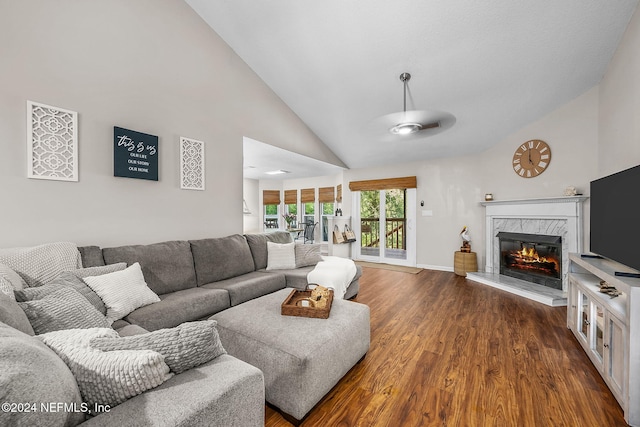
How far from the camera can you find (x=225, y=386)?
0.91m

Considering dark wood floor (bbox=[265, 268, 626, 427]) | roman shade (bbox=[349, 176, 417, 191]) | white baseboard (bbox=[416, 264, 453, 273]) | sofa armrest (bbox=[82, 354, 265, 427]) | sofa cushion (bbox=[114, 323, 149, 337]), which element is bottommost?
dark wood floor (bbox=[265, 268, 626, 427])

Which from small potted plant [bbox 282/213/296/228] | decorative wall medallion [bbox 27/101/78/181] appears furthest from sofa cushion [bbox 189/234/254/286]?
small potted plant [bbox 282/213/296/228]

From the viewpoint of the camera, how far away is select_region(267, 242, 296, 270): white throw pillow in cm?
339

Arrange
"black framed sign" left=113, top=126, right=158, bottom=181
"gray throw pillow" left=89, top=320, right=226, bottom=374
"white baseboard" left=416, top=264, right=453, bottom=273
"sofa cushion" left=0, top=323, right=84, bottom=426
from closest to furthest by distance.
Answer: "sofa cushion" left=0, top=323, right=84, bottom=426, "gray throw pillow" left=89, top=320, right=226, bottom=374, "black framed sign" left=113, top=126, right=158, bottom=181, "white baseboard" left=416, top=264, right=453, bottom=273

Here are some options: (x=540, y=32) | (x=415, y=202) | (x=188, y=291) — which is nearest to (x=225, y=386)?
(x=188, y=291)

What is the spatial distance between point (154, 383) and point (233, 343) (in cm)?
86

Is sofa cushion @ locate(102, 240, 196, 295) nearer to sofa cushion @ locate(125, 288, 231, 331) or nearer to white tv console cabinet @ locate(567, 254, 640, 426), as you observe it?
sofa cushion @ locate(125, 288, 231, 331)

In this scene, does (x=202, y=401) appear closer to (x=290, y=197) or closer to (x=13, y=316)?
(x=13, y=316)

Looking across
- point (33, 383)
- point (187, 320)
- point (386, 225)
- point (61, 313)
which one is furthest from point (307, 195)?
point (33, 383)

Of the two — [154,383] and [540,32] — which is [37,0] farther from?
[540,32]

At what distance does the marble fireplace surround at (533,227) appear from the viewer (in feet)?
11.5

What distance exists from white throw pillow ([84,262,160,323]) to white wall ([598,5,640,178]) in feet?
13.9

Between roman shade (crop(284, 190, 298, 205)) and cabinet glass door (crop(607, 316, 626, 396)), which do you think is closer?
cabinet glass door (crop(607, 316, 626, 396))

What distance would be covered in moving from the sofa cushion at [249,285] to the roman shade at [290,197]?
5284 millimetres
